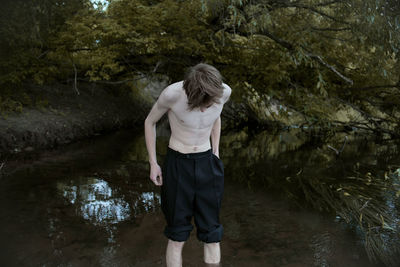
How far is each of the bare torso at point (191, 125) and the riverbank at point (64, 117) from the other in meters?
5.46

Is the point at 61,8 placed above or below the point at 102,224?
above

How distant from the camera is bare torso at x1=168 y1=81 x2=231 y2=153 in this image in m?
2.63

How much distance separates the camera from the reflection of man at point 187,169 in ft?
8.61

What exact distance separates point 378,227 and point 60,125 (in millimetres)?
7717

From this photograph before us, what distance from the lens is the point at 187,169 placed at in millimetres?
2697

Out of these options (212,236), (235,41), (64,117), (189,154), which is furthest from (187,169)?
(64,117)

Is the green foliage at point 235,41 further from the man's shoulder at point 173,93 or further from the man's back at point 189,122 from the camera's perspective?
the man's shoulder at point 173,93

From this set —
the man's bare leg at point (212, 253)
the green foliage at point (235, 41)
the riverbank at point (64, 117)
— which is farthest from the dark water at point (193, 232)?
the green foliage at point (235, 41)

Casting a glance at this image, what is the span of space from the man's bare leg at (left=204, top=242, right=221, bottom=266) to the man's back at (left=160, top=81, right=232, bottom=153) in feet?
2.69

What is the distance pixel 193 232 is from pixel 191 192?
4.32 feet

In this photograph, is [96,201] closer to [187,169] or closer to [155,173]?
[155,173]

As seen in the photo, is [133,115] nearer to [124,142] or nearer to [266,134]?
[124,142]

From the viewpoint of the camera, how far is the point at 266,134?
43.7 feet

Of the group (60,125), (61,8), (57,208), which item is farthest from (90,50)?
(57,208)
